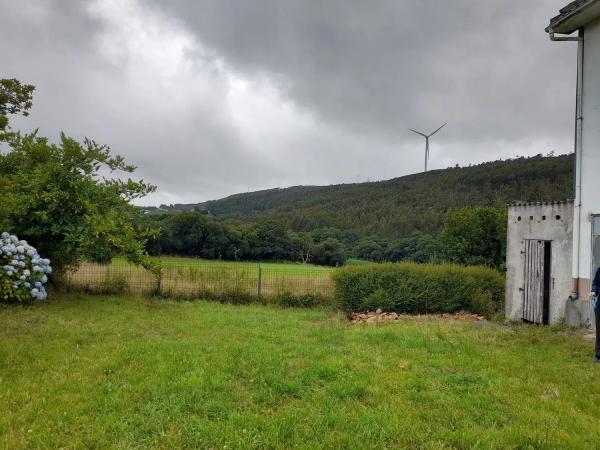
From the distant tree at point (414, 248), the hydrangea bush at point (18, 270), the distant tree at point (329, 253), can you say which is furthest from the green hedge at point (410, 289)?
the distant tree at point (329, 253)

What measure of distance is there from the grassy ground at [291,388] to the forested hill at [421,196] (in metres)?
24.7

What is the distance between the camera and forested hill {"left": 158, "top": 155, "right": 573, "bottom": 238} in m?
36.4

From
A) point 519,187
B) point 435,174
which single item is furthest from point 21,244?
point 435,174

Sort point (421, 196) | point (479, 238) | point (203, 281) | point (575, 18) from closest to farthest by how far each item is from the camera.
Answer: point (575, 18)
point (203, 281)
point (479, 238)
point (421, 196)

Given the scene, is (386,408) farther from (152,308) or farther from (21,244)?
(152,308)

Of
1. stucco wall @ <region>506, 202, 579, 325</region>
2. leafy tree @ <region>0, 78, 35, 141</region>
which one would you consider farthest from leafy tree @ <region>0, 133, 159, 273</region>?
stucco wall @ <region>506, 202, 579, 325</region>

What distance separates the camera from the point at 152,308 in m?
11.5

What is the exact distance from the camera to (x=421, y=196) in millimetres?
50750

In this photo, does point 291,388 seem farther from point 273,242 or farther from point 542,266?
point 273,242

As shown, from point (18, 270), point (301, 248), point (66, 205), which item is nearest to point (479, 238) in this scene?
point (301, 248)

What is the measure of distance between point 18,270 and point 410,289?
970 centimetres

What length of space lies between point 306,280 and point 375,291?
2.91 meters

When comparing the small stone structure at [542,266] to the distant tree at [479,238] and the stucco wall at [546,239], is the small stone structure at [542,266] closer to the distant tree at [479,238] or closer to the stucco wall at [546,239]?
the stucco wall at [546,239]

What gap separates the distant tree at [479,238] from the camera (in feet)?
82.1
